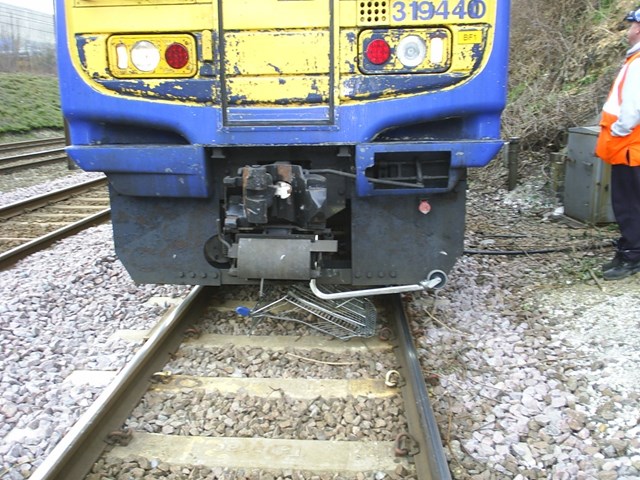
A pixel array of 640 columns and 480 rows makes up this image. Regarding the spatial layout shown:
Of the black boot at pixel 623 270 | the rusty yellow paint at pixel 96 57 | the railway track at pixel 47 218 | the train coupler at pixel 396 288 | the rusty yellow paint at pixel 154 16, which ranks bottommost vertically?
the railway track at pixel 47 218

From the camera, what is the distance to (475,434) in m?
3.01

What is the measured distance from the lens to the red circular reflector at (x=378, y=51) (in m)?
3.37

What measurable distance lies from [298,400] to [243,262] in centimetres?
83

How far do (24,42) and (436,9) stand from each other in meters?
35.3

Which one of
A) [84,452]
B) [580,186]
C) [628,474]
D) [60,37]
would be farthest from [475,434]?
[580,186]

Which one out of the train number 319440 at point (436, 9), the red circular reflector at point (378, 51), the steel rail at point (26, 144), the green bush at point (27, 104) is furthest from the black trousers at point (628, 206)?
the green bush at point (27, 104)

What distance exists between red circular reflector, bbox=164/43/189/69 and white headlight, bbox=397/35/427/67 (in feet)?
3.90

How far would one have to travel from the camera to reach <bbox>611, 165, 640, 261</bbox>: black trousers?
463 centimetres

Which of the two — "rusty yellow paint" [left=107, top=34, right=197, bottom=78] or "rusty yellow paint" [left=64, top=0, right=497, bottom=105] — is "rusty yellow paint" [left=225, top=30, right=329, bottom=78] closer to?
"rusty yellow paint" [left=64, top=0, right=497, bottom=105]

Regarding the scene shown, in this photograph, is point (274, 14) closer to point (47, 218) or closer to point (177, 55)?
point (177, 55)

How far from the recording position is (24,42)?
1300 inches

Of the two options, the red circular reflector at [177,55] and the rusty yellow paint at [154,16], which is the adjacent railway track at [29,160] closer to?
the rusty yellow paint at [154,16]

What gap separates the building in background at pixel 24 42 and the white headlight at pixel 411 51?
1218 inches

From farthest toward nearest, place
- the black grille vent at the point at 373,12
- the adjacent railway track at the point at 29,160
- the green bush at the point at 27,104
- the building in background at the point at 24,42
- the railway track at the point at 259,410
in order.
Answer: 1. the building in background at the point at 24,42
2. the green bush at the point at 27,104
3. the adjacent railway track at the point at 29,160
4. the black grille vent at the point at 373,12
5. the railway track at the point at 259,410
